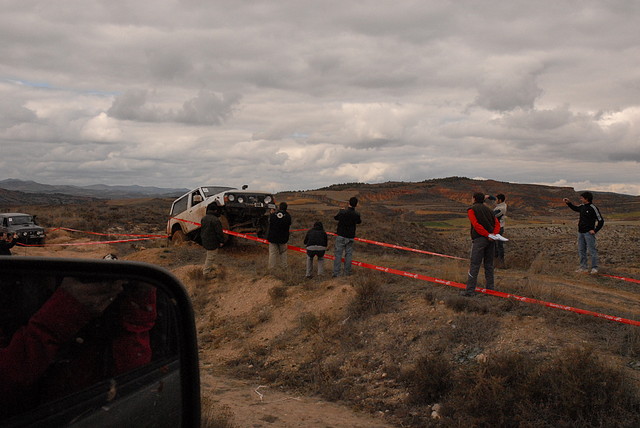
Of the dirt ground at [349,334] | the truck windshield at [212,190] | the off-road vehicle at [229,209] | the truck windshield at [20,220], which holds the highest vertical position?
the truck windshield at [212,190]

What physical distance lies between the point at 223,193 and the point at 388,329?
9243 millimetres

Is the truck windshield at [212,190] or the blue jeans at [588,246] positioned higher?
the truck windshield at [212,190]

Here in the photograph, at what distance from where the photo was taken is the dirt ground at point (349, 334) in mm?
6574

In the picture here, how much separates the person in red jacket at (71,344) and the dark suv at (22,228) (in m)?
23.9

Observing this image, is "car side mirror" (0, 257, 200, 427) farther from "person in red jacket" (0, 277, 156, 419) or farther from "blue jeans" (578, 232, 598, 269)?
"blue jeans" (578, 232, 598, 269)

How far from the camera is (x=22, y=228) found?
22562mm

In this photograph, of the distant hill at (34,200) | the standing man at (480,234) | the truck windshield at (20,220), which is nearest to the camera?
the standing man at (480,234)

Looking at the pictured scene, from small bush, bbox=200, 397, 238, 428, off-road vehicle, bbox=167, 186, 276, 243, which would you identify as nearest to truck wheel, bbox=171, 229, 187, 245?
off-road vehicle, bbox=167, 186, 276, 243

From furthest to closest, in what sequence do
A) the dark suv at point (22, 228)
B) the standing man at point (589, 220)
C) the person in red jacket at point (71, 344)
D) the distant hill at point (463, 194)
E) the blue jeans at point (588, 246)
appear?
the distant hill at point (463, 194) < the dark suv at point (22, 228) < the blue jeans at point (588, 246) < the standing man at point (589, 220) < the person in red jacket at point (71, 344)

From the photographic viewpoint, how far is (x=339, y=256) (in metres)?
11.7

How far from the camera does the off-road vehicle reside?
16.2 meters

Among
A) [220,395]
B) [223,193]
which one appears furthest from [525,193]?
[220,395]

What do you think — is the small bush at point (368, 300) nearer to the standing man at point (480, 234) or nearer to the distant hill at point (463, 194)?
the standing man at point (480, 234)

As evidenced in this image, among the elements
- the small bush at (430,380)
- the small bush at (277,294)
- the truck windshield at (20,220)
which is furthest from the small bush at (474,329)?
the truck windshield at (20,220)
